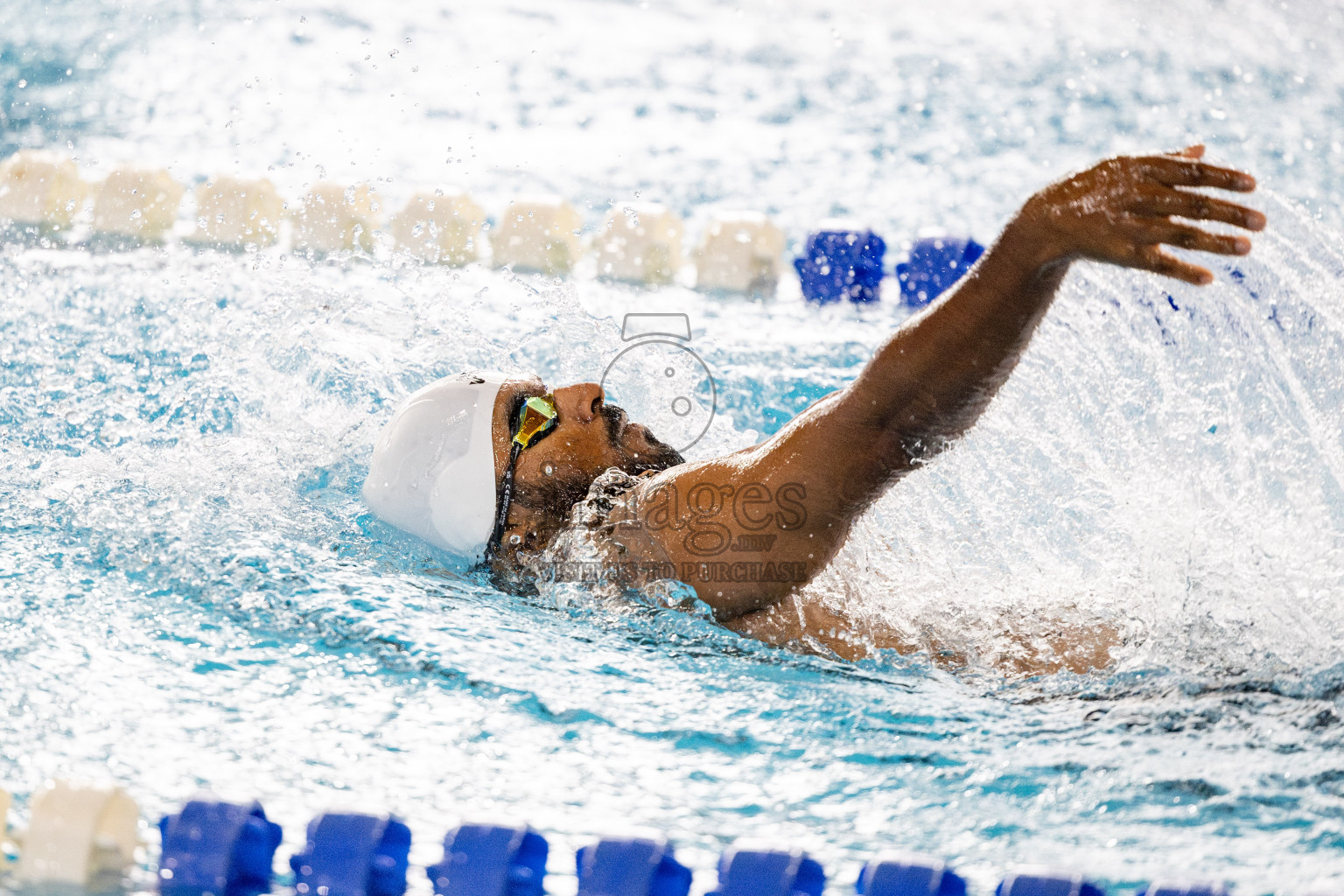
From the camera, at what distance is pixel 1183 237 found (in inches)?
52.6

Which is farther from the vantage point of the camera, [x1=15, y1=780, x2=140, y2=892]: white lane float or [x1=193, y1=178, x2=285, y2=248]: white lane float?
[x1=193, y1=178, x2=285, y2=248]: white lane float

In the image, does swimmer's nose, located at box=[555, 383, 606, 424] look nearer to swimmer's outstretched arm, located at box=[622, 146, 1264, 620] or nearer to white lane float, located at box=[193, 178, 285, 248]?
swimmer's outstretched arm, located at box=[622, 146, 1264, 620]

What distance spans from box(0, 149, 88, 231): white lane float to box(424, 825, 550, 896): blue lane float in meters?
3.87

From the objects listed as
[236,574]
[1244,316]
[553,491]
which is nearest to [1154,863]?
[1244,316]

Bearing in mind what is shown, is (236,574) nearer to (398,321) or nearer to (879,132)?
(398,321)

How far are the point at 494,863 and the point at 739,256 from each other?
10.7ft

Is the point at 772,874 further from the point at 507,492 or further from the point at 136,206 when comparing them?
the point at 136,206

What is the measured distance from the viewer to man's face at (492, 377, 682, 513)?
7.22 feet

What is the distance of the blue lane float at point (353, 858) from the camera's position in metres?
1.48

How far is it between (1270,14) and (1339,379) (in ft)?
22.9

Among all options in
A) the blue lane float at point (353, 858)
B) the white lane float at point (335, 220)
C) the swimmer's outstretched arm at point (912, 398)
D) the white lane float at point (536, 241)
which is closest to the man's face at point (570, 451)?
the swimmer's outstretched arm at point (912, 398)

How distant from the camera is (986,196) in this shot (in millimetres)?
5582

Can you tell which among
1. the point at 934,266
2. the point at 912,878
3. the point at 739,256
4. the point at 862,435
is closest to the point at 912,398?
the point at 862,435

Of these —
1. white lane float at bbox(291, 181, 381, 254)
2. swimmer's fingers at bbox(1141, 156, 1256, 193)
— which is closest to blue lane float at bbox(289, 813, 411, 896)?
swimmer's fingers at bbox(1141, 156, 1256, 193)
